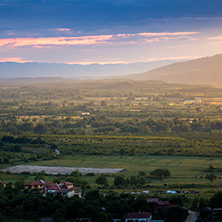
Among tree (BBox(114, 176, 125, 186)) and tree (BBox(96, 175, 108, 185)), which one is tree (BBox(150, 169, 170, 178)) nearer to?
tree (BBox(114, 176, 125, 186))

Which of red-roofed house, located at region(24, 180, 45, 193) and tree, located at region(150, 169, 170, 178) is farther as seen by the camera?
tree, located at region(150, 169, 170, 178)

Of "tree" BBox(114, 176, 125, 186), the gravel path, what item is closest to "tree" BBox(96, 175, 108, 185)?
"tree" BBox(114, 176, 125, 186)

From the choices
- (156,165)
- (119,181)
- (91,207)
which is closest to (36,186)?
(119,181)

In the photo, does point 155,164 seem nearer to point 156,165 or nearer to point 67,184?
point 156,165

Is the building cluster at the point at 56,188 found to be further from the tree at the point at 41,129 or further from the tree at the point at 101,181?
the tree at the point at 41,129

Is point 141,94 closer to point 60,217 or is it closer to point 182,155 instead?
point 182,155

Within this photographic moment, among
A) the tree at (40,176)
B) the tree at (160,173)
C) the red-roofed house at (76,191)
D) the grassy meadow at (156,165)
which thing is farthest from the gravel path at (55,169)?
the red-roofed house at (76,191)

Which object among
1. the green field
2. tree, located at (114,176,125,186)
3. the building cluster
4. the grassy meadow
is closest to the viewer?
the building cluster
